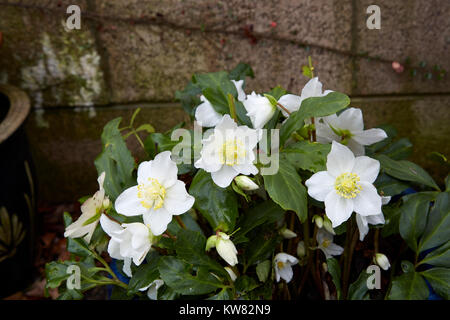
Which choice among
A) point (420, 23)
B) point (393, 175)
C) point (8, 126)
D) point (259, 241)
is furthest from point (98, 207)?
point (420, 23)

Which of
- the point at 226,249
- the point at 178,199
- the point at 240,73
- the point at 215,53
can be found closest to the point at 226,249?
the point at 226,249

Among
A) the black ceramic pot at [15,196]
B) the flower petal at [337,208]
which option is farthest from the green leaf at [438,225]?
the black ceramic pot at [15,196]

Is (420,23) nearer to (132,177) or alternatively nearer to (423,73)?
(423,73)

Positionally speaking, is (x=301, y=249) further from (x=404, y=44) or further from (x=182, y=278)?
(x=404, y=44)

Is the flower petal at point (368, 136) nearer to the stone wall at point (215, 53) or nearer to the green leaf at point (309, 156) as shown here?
the green leaf at point (309, 156)

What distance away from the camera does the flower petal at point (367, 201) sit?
1.89ft

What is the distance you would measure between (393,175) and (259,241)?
28cm

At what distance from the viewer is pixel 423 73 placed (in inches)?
50.8

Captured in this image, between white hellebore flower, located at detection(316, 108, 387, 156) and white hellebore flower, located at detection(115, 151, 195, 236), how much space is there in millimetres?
274

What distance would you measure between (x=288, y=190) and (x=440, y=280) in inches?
12.5

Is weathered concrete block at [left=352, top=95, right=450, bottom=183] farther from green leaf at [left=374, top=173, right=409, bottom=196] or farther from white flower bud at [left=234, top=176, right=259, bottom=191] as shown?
white flower bud at [left=234, top=176, right=259, bottom=191]

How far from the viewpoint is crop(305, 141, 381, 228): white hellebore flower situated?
57 cm

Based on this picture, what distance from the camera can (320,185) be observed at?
58cm
